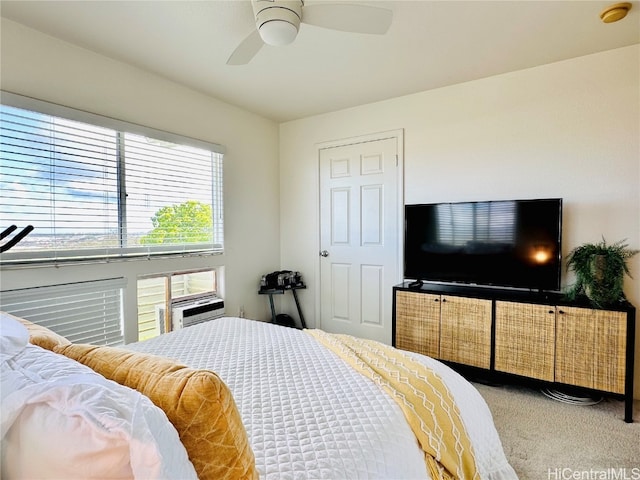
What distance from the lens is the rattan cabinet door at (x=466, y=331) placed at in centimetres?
262

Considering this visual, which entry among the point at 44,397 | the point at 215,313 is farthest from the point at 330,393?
the point at 215,313

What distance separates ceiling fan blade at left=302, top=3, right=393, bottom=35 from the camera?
64.9 inches

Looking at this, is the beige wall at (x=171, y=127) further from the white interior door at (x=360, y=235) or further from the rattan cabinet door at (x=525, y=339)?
the rattan cabinet door at (x=525, y=339)

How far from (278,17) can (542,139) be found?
2285mm

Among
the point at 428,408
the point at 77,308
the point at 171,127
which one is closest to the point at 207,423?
the point at 428,408

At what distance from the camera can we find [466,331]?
2695 mm

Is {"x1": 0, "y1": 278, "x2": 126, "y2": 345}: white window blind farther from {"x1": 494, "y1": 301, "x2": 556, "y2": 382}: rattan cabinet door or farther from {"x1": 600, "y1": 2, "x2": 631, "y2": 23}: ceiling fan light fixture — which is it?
{"x1": 600, "y1": 2, "x2": 631, "y2": 23}: ceiling fan light fixture

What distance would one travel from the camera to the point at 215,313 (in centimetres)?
333

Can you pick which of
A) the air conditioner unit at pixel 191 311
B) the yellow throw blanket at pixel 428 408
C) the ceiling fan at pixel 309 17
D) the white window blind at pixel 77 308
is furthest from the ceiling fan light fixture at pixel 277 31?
the air conditioner unit at pixel 191 311

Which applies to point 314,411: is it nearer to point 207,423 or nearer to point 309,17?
point 207,423

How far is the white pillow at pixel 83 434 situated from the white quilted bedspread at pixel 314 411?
365 mm

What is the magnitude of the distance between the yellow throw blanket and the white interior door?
1.96 m

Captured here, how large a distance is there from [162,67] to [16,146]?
117cm

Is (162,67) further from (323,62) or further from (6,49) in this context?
(323,62)
